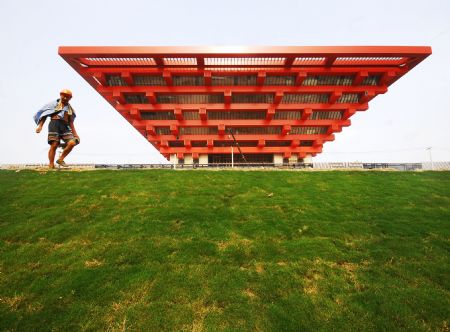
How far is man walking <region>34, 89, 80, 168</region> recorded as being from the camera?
10.1m

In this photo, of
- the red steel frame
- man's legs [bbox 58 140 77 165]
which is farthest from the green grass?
the red steel frame

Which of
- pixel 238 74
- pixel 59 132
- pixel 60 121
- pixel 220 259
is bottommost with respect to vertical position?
pixel 220 259

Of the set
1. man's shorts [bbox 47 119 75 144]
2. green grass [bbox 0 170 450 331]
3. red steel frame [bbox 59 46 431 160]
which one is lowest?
green grass [bbox 0 170 450 331]

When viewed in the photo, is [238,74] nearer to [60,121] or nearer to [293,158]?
[293,158]

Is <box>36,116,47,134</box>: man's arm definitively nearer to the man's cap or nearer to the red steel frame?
the man's cap

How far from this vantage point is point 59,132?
34.1 ft

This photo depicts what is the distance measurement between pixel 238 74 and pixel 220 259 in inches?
815

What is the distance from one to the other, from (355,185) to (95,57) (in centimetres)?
2197

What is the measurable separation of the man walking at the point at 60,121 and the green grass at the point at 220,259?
1.83 m

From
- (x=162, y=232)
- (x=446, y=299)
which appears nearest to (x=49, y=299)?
(x=162, y=232)

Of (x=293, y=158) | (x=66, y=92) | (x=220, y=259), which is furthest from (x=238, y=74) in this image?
(x=220, y=259)

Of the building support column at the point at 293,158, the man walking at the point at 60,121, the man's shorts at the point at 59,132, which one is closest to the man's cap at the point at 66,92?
the man walking at the point at 60,121

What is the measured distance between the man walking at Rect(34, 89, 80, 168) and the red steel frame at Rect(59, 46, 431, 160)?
39.7 feet

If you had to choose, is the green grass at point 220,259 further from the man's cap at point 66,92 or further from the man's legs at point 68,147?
the man's cap at point 66,92
